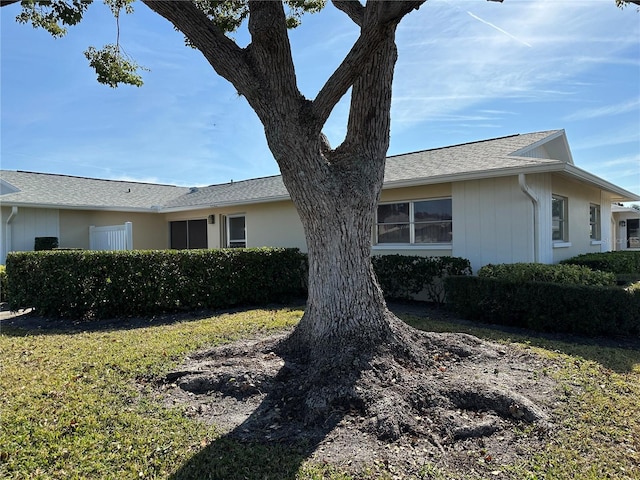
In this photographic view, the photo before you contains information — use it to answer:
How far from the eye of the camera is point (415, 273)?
30.6ft

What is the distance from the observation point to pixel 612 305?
20.7 feet

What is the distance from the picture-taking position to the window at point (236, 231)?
48.8 feet

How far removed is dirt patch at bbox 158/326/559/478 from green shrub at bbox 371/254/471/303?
4.14 m

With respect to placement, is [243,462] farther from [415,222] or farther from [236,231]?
[236,231]

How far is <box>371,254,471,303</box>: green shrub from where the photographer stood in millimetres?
9023

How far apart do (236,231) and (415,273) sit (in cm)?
799

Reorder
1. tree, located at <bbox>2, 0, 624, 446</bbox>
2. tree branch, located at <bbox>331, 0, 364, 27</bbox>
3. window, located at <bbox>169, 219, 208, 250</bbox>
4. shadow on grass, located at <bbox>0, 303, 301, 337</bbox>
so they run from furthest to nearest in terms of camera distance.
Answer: window, located at <bbox>169, 219, 208, 250</bbox>
shadow on grass, located at <bbox>0, 303, 301, 337</bbox>
tree branch, located at <bbox>331, 0, 364, 27</bbox>
tree, located at <bbox>2, 0, 624, 446</bbox>

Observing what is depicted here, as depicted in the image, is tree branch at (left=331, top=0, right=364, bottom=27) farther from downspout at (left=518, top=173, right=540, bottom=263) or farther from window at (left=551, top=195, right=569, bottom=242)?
window at (left=551, top=195, right=569, bottom=242)

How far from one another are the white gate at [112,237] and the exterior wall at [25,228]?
3.89 ft

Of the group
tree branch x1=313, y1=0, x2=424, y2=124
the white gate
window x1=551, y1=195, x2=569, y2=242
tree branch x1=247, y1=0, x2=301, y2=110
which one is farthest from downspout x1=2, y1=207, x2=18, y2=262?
window x1=551, y1=195, x2=569, y2=242

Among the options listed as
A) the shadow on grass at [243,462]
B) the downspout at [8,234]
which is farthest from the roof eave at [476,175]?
the downspout at [8,234]

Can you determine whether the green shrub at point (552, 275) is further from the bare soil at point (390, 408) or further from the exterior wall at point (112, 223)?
the exterior wall at point (112, 223)

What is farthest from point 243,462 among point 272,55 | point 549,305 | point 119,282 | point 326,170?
point 119,282

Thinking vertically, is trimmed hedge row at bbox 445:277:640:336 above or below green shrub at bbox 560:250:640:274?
below
